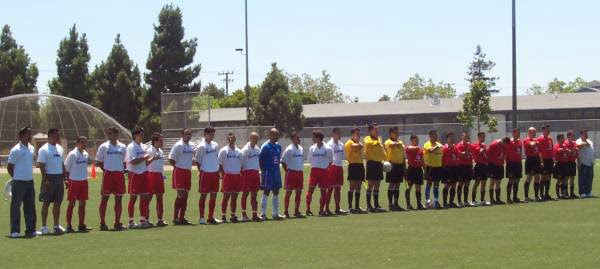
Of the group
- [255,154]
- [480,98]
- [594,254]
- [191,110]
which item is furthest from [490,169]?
[480,98]

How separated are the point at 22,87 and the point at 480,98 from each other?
120ft

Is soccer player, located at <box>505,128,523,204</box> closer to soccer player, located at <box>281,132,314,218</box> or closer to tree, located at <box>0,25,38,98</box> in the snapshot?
soccer player, located at <box>281,132,314,218</box>

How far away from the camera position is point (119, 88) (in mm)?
72375

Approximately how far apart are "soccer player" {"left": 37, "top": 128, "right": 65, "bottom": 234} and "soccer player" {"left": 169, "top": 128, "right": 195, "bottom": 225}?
2348mm

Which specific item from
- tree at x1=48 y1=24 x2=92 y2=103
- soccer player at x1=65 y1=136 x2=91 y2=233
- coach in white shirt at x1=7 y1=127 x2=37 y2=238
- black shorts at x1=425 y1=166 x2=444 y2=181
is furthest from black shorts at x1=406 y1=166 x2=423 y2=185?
tree at x1=48 y1=24 x2=92 y2=103

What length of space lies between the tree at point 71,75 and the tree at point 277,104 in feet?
45.9

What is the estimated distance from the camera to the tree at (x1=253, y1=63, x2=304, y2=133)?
73.4 meters

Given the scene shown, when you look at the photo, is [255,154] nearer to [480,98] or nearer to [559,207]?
[559,207]

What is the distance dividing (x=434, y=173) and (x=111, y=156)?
814 centimetres

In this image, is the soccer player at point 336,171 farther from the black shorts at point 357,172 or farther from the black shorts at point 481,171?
the black shorts at point 481,171

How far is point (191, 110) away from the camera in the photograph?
189ft

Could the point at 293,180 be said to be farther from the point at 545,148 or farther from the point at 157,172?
the point at 545,148

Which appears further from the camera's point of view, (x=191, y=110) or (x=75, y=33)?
(x=75, y=33)

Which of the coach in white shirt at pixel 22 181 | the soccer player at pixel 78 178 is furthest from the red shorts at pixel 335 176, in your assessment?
the coach in white shirt at pixel 22 181
